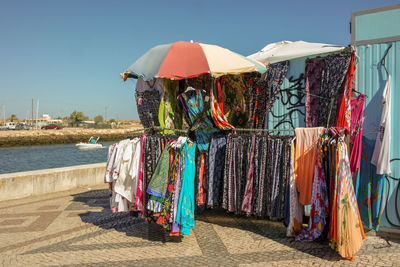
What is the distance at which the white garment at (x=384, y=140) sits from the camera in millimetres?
4434

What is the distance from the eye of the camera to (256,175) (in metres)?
4.88

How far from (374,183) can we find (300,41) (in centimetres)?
287

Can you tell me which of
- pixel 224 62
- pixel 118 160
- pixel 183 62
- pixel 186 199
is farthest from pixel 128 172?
pixel 224 62

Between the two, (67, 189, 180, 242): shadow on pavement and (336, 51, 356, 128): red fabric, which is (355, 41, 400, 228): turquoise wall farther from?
(67, 189, 180, 242): shadow on pavement

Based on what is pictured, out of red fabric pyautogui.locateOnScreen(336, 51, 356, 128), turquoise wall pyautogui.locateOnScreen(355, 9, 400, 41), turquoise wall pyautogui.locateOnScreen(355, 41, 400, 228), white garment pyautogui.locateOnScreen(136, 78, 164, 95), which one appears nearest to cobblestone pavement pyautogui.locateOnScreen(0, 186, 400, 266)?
turquoise wall pyautogui.locateOnScreen(355, 41, 400, 228)

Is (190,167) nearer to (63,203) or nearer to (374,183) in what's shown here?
(374,183)

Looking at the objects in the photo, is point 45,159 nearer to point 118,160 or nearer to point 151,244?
point 118,160

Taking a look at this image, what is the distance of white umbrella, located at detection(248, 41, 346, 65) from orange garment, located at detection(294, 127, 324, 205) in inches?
53.4

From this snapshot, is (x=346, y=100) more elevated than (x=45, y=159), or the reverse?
(x=346, y=100)

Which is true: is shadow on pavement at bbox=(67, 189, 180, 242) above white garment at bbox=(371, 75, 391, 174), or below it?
below

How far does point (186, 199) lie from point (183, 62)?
2094 mm

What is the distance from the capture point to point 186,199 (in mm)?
4559

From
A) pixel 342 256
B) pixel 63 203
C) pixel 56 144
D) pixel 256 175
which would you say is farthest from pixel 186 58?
pixel 56 144

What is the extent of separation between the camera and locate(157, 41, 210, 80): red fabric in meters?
4.85
